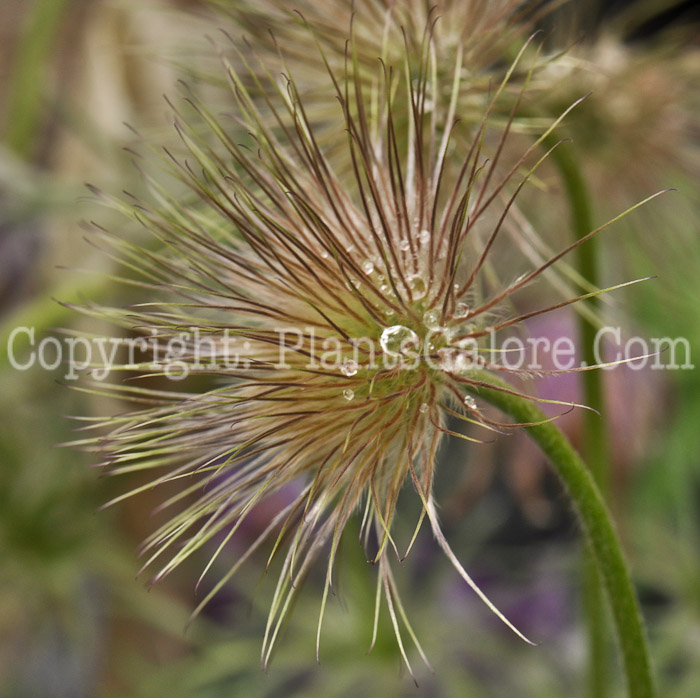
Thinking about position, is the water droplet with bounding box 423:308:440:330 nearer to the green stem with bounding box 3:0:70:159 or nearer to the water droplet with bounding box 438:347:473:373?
the water droplet with bounding box 438:347:473:373

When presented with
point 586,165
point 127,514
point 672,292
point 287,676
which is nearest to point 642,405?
point 672,292

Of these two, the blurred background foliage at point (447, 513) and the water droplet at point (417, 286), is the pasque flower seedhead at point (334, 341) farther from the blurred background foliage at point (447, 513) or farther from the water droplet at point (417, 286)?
the blurred background foliage at point (447, 513)

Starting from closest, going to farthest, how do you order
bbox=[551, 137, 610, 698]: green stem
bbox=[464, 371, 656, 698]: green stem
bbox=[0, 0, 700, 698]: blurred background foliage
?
bbox=[464, 371, 656, 698]: green stem < bbox=[551, 137, 610, 698]: green stem < bbox=[0, 0, 700, 698]: blurred background foliage

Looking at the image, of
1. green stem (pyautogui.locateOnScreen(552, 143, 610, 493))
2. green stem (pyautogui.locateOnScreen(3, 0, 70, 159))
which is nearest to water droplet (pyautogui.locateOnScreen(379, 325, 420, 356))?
green stem (pyautogui.locateOnScreen(552, 143, 610, 493))

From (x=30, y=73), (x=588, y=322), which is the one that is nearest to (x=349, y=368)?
(x=588, y=322)

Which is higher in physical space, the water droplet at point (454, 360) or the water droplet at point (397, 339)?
the water droplet at point (397, 339)

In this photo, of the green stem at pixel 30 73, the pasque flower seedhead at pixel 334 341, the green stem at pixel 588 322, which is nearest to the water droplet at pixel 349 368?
the pasque flower seedhead at pixel 334 341

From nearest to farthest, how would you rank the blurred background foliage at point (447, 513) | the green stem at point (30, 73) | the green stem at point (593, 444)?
the green stem at point (593, 444), the blurred background foliage at point (447, 513), the green stem at point (30, 73)
